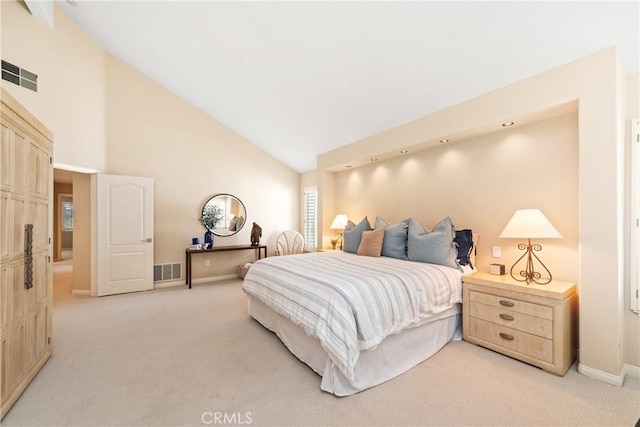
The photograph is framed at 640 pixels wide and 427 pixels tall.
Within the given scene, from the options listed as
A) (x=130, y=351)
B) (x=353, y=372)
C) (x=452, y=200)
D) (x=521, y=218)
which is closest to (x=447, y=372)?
(x=353, y=372)

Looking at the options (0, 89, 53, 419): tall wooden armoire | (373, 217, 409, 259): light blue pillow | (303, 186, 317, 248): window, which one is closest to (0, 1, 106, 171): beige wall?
(0, 89, 53, 419): tall wooden armoire

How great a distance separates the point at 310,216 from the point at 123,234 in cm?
370

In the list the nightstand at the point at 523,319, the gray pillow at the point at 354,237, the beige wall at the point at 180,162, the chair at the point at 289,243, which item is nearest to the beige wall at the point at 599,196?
the nightstand at the point at 523,319

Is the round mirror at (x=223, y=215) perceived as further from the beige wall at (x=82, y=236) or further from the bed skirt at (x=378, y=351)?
the bed skirt at (x=378, y=351)

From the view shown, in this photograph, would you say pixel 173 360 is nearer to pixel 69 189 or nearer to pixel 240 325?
pixel 240 325

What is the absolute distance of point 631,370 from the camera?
2.24m

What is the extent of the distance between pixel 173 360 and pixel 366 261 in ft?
7.07

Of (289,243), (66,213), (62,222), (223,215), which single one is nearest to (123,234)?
(223,215)

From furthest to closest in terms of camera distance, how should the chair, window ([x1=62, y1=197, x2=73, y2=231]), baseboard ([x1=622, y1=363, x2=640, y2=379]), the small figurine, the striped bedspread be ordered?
1. window ([x1=62, y1=197, x2=73, y2=231])
2. the chair
3. the small figurine
4. baseboard ([x1=622, y1=363, x2=640, y2=379])
5. the striped bedspread

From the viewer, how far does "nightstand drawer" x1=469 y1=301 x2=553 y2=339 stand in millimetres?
2267

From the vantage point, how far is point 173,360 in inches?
96.7

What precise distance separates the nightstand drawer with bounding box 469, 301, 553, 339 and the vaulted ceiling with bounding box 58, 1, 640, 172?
2232mm

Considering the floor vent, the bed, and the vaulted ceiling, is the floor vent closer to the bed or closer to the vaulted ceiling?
the bed

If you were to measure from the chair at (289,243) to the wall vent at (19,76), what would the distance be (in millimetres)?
4409
